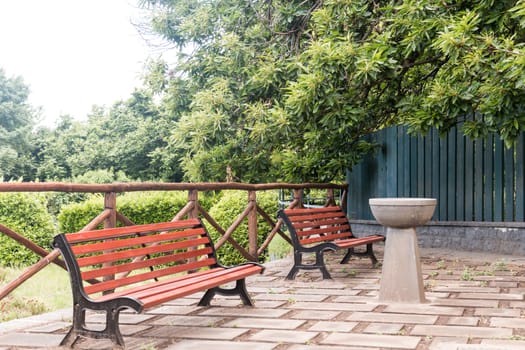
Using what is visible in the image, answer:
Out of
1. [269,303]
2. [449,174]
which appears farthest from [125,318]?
[449,174]

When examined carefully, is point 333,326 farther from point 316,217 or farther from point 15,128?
point 15,128

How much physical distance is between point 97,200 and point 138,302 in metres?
13.9

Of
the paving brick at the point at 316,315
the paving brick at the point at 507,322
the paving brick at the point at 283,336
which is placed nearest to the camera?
the paving brick at the point at 283,336

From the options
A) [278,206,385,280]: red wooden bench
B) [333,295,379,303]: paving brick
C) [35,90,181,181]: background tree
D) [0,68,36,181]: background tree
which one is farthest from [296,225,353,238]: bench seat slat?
[0,68,36,181]: background tree

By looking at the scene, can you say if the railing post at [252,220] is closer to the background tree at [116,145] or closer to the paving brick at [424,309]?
the paving brick at [424,309]

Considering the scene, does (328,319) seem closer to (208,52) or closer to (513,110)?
(513,110)

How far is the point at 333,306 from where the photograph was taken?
6.08 m

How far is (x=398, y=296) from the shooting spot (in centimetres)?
619

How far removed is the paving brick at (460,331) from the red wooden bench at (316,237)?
107 inches

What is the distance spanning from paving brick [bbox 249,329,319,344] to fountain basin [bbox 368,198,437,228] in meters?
1.71

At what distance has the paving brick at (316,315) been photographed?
5.50 m

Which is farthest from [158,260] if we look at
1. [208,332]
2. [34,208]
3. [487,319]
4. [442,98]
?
[34,208]

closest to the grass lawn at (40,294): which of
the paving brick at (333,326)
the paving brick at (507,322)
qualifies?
the paving brick at (333,326)

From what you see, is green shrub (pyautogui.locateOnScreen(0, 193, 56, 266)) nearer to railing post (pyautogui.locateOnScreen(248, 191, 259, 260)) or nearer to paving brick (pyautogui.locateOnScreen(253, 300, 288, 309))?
railing post (pyautogui.locateOnScreen(248, 191, 259, 260))
